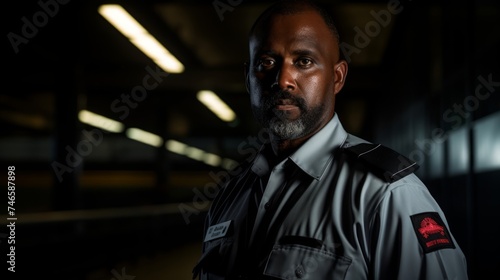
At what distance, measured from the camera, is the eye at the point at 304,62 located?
1.42 meters

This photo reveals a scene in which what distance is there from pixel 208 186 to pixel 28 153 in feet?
25.1

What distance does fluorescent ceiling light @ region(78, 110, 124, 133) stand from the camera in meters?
13.4

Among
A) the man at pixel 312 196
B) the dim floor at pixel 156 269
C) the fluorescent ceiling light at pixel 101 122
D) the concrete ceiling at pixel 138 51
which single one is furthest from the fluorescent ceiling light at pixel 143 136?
the man at pixel 312 196

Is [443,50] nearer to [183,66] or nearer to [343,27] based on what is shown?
[343,27]

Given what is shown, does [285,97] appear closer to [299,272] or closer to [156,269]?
[299,272]

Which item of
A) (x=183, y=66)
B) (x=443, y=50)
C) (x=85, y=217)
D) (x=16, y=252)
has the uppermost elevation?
(x=183, y=66)

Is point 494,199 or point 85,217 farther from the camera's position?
point 85,217

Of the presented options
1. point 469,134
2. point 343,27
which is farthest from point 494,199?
point 343,27

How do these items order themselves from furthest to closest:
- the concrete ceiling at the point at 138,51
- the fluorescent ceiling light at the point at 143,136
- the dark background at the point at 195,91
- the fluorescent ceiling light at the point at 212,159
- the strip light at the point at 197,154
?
the fluorescent ceiling light at the point at 212,159, the strip light at the point at 197,154, the fluorescent ceiling light at the point at 143,136, the concrete ceiling at the point at 138,51, the dark background at the point at 195,91

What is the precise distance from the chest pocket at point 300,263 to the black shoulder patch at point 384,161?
0.23 metres

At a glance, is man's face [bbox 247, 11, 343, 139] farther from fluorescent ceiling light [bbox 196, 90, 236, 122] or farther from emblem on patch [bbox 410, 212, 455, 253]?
fluorescent ceiling light [bbox 196, 90, 236, 122]

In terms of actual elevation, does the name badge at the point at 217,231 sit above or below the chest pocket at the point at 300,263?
above

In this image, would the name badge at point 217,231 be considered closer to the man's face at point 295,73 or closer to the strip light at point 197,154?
the man's face at point 295,73

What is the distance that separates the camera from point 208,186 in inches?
901
